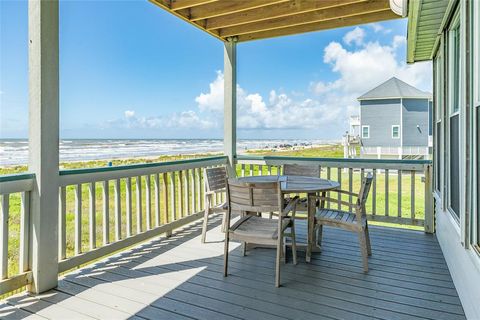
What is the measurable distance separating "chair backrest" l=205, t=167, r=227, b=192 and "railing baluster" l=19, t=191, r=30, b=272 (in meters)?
1.90

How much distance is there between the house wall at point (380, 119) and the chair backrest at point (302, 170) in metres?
5.56

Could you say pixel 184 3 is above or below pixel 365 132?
above

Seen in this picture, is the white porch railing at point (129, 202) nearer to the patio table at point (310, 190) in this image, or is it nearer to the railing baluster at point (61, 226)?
the railing baluster at point (61, 226)

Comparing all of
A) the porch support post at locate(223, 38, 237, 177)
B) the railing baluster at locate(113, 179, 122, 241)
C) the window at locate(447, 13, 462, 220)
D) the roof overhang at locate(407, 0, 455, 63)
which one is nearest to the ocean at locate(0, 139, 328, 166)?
the porch support post at locate(223, 38, 237, 177)

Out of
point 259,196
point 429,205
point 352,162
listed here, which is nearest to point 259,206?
point 259,196

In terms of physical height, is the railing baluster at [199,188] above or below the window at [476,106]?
below

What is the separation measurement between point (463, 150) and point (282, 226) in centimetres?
137

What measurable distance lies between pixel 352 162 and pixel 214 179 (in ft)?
6.54

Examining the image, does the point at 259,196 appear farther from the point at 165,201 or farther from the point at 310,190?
the point at 165,201

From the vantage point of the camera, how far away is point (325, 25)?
428cm

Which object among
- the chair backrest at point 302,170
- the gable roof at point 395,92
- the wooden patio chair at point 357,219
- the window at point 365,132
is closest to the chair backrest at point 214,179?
the chair backrest at point 302,170

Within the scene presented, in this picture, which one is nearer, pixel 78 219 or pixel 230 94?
pixel 78 219

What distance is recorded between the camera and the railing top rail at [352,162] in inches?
157

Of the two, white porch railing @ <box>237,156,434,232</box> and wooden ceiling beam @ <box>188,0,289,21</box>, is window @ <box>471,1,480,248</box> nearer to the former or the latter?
white porch railing @ <box>237,156,434,232</box>
